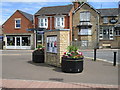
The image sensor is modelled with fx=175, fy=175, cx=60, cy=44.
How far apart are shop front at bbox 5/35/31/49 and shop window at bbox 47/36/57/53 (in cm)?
2270

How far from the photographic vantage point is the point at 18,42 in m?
34.5

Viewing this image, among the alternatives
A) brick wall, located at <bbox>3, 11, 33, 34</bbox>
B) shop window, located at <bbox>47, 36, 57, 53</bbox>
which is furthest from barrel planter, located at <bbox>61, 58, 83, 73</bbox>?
brick wall, located at <bbox>3, 11, 33, 34</bbox>

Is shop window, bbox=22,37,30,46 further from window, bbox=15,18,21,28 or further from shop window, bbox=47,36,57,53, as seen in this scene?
shop window, bbox=47,36,57,53

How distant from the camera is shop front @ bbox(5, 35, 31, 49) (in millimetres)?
34072

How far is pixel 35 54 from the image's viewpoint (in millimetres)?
12602

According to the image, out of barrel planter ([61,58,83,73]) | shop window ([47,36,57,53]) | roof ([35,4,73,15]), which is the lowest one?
barrel planter ([61,58,83,73])

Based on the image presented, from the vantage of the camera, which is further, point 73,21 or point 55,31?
point 73,21

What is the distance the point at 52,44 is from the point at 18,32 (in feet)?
80.8

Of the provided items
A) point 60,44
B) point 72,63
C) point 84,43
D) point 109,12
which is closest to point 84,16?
point 84,43

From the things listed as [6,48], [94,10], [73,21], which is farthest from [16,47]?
[94,10]

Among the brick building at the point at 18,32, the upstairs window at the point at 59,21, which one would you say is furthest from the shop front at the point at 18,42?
the upstairs window at the point at 59,21

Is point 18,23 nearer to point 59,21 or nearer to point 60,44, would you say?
point 59,21

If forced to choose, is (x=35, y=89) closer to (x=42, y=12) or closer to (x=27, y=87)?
(x=27, y=87)

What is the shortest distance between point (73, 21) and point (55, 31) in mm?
27491
